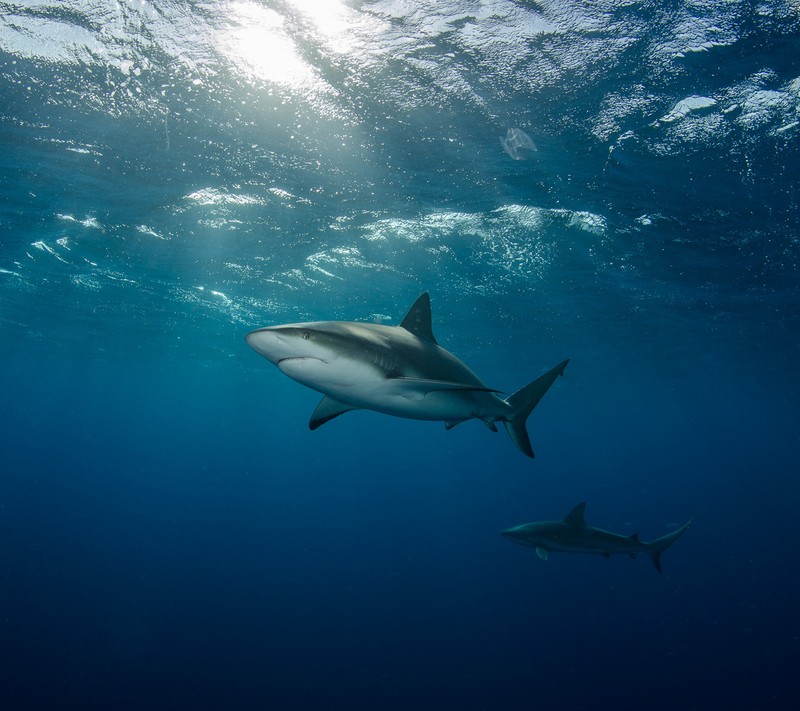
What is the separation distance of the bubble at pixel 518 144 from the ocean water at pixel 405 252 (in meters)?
0.09

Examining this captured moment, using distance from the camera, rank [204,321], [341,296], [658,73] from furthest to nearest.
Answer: [204,321]
[341,296]
[658,73]

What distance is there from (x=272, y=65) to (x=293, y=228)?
6.93 m

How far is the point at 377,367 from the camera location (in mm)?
3383

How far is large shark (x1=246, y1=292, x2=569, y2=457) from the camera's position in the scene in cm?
299

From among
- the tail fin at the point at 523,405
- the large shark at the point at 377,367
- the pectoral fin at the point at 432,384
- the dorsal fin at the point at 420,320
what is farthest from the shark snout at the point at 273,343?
the tail fin at the point at 523,405

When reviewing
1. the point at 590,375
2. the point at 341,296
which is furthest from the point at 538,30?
the point at 590,375

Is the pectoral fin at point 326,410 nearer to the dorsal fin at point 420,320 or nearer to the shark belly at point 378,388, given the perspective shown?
the shark belly at point 378,388

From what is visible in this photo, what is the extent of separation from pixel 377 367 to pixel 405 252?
1366cm

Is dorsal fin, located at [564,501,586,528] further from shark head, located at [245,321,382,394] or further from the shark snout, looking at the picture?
the shark snout

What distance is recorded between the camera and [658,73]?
7984 millimetres

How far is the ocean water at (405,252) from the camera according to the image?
7684 millimetres

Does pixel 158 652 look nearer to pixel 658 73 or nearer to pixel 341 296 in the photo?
pixel 341 296

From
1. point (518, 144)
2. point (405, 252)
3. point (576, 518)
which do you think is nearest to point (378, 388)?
point (576, 518)

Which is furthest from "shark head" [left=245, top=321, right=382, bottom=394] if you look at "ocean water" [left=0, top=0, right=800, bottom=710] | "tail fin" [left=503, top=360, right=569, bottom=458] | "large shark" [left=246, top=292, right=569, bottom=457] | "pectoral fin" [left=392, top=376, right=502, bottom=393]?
"ocean water" [left=0, top=0, right=800, bottom=710]
